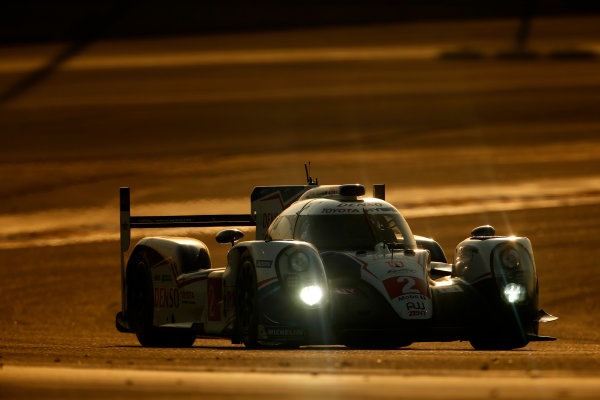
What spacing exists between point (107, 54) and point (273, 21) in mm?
9321

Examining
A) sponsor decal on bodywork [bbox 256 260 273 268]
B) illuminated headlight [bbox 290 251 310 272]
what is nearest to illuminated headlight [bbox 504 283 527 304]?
illuminated headlight [bbox 290 251 310 272]

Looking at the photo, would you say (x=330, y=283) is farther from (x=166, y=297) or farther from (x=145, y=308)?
(x=145, y=308)

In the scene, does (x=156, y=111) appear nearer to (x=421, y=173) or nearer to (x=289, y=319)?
(x=421, y=173)

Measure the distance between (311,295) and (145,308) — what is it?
3463 millimetres

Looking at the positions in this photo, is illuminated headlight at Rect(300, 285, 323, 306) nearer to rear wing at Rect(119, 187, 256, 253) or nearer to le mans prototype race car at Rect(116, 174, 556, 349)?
le mans prototype race car at Rect(116, 174, 556, 349)

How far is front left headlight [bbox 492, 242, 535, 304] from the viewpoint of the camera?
486 inches

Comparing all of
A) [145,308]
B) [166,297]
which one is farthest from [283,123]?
[166,297]

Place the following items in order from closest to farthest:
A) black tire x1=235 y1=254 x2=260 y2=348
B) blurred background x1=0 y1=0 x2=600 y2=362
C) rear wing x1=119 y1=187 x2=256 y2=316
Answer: black tire x1=235 y1=254 x2=260 y2=348 < rear wing x1=119 y1=187 x2=256 y2=316 < blurred background x1=0 y1=0 x2=600 y2=362

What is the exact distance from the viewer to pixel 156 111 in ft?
137

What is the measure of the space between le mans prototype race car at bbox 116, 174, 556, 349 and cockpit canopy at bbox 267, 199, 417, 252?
1 centimetres

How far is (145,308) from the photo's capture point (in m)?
14.2

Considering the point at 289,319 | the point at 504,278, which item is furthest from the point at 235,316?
the point at 504,278

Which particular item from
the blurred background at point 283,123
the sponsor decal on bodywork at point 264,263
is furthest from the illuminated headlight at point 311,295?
the blurred background at point 283,123

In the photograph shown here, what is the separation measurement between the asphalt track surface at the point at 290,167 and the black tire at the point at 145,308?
0.36 m
